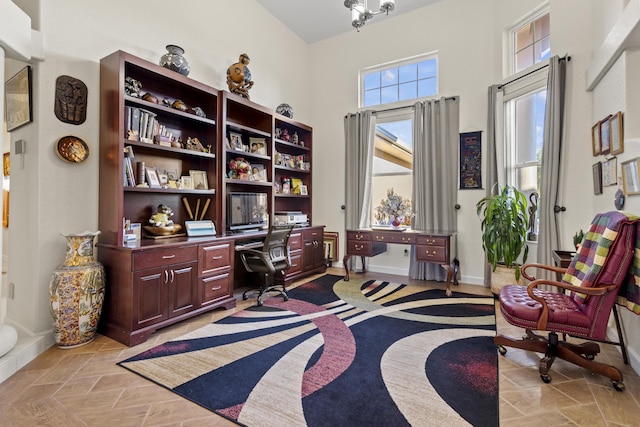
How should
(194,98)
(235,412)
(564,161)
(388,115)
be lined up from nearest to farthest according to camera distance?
(235,412), (564,161), (194,98), (388,115)

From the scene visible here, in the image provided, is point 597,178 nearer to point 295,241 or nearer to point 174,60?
point 295,241

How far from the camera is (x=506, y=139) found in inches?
158

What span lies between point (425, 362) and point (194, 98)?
3493mm

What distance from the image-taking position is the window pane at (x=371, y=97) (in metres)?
5.05

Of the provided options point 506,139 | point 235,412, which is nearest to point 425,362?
point 235,412

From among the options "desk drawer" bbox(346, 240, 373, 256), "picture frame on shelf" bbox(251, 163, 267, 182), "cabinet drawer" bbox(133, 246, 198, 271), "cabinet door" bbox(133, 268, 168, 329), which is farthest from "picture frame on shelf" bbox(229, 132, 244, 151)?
"desk drawer" bbox(346, 240, 373, 256)

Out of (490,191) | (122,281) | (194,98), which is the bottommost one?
(122,281)

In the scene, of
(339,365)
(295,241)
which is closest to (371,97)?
(295,241)

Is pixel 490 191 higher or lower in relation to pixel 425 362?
higher

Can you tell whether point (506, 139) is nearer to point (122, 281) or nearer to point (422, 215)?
point (422, 215)

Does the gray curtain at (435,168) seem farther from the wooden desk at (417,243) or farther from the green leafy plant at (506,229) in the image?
the green leafy plant at (506,229)

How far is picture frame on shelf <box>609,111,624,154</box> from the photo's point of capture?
2332 millimetres

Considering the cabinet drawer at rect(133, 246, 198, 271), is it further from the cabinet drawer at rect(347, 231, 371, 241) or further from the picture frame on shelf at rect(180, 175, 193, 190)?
the cabinet drawer at rect(347, 231, 371, 241)

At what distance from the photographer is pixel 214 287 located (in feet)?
10.2
